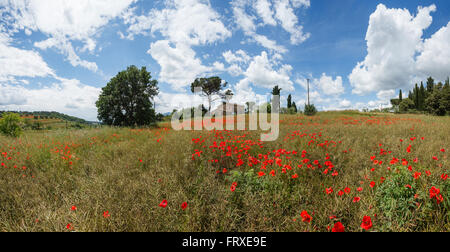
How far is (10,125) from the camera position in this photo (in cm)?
959

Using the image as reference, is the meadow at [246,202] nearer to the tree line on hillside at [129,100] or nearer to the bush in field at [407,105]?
the tree line on hillside at [129,100]

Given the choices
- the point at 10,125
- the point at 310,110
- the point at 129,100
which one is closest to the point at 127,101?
the point at 129,100

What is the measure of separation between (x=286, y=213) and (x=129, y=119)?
78.9ft

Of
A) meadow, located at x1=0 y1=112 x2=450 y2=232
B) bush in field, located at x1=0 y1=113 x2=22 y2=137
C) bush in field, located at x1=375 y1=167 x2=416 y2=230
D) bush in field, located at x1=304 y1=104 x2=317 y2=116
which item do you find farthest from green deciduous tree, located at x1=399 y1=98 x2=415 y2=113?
bush in field, located at x1=0 y1=113 x2=22 y2=137

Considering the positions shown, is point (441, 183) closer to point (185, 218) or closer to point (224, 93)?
point (185, 218)

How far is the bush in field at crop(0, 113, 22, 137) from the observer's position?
9469 mm

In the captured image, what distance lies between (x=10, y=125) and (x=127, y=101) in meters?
12.5

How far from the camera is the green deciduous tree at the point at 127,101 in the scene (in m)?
20.9

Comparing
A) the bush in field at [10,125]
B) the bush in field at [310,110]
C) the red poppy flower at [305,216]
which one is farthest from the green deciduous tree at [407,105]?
the bush in field at [10,125]

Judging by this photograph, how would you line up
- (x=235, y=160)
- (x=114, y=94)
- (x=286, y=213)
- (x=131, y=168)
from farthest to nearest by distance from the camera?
(x=114, y=94) < (x=235, y=160) < (x=131, y=168) < (x=286, y=213)

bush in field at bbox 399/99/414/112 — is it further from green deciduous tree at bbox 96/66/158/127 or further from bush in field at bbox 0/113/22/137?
bush in field at bbox 0/113/22/137

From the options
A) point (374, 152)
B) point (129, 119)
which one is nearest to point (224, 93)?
point (129, 119)

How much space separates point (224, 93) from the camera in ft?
135
